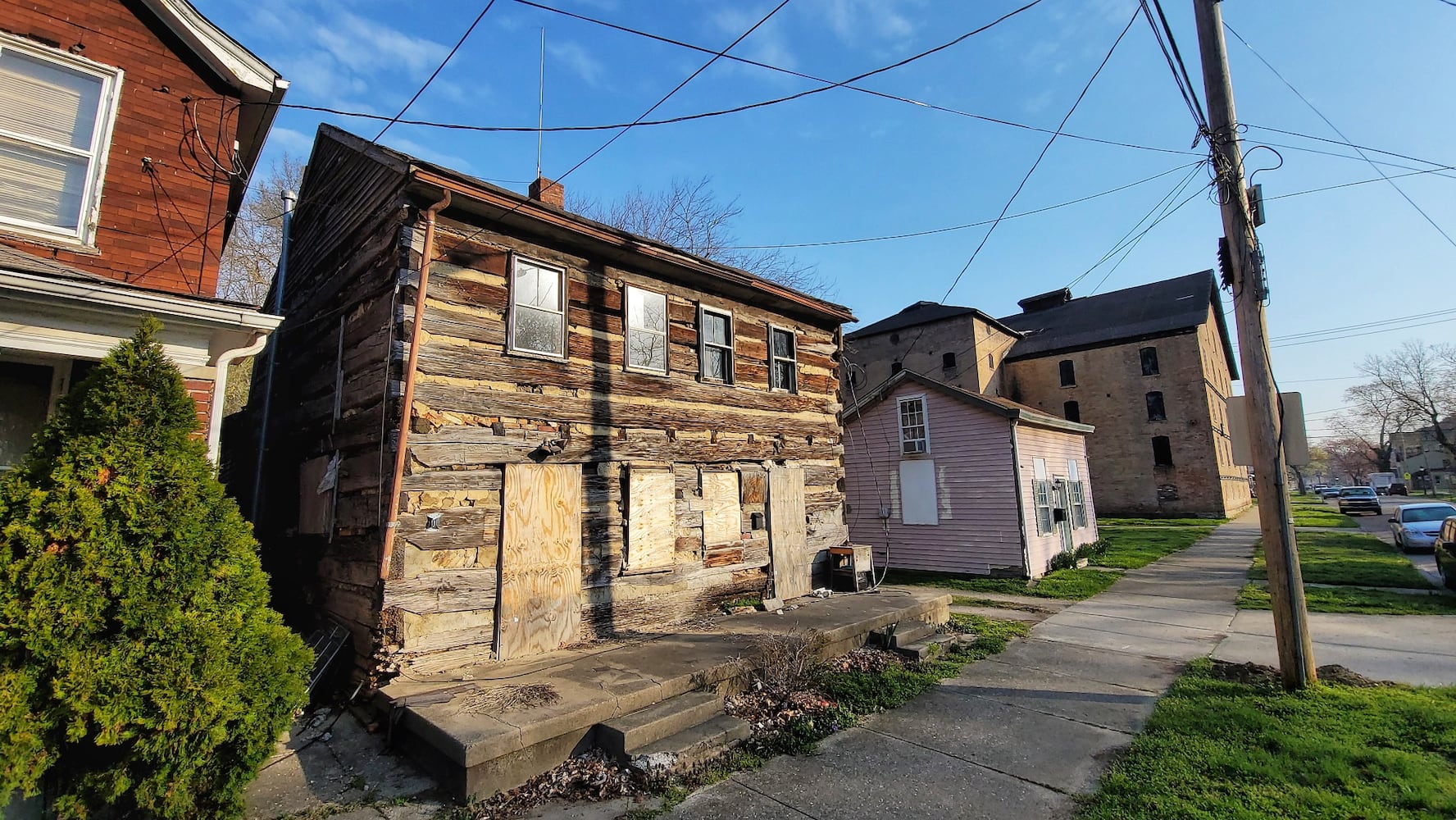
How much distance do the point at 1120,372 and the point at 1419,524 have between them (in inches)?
720

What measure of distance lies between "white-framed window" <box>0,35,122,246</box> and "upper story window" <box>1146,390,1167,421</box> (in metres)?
40.9

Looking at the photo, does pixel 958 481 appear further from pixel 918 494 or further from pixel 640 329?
pixel 640 329

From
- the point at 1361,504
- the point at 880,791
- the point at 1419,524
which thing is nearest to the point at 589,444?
the point at 880,791

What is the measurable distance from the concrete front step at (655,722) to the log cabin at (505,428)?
2.08 metres

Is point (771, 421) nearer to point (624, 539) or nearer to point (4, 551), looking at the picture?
point (624, 539)

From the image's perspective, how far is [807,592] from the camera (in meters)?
10.8

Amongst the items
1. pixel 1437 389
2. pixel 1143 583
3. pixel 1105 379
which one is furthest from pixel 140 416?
pixel 1437 389

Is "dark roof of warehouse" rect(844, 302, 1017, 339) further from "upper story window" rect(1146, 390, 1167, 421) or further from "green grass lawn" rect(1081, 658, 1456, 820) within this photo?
"green grass lawn" rect(1081, 658, 1456, 820)

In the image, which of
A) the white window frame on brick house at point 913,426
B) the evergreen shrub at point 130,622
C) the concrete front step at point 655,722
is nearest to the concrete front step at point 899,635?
the concrete front step at point 655,722

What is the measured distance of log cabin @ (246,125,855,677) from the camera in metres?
6.49

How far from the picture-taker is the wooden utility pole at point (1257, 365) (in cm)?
654

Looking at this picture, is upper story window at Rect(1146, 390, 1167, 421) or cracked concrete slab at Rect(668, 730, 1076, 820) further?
upper story window at Rect(1146, 390, 1167, 421)

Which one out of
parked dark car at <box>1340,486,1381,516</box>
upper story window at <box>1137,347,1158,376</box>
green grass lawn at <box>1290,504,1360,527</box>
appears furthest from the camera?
parked dark car at <box>1340,486,1381,516</box>

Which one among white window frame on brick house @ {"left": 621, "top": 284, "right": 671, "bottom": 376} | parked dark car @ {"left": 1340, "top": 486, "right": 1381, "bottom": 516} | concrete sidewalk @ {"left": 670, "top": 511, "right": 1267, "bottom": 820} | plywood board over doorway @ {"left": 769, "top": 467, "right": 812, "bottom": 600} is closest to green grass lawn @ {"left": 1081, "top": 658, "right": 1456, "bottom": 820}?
concrete sidewalk @ {"left": 670, "top": 511, "right": 1267, "bottom": 820}
